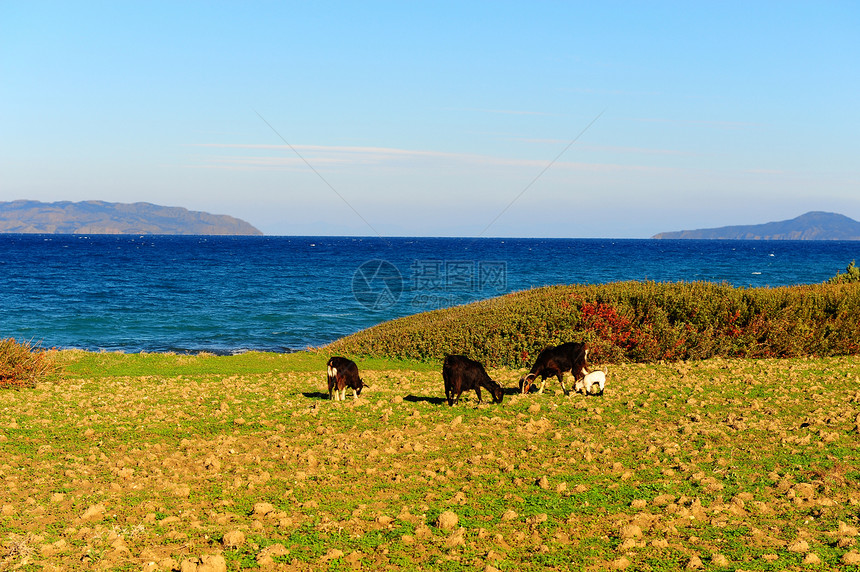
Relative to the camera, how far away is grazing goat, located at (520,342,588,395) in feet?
44.4

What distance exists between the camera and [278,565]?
5871 millimetres

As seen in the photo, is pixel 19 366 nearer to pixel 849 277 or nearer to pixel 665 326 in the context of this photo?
pixel 665 326

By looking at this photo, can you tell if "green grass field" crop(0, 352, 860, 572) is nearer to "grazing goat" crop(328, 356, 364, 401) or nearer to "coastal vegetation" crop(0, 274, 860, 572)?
"coastal vegetation" crop(0, 274, 860, 572)

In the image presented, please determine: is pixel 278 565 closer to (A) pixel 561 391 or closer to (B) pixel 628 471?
(B) pixel 628 471

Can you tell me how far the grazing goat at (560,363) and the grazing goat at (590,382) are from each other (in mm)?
123

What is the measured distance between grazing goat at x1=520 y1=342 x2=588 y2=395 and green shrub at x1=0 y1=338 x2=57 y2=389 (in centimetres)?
1174

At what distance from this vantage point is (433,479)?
8.25 m

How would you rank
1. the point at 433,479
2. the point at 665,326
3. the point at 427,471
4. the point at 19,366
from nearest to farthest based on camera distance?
the point at 433,479 < the point at 427,471 < the point at 19,366 < the point at 665,326

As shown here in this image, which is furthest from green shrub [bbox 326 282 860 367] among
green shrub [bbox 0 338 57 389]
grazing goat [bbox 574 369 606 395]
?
green shrub [bbox 0 338 57 389]

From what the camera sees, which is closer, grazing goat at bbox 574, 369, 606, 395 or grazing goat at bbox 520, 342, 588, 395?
grazing goat at bbox 520, 342, 588, 395

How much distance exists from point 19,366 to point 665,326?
17595 mm

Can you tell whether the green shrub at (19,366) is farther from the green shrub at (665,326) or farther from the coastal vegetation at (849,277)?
the coastal vegetation at (849,277)

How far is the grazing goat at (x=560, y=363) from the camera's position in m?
13.5

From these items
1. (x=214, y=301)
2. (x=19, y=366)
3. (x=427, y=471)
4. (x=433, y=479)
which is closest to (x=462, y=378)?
(x=427, y=471)
